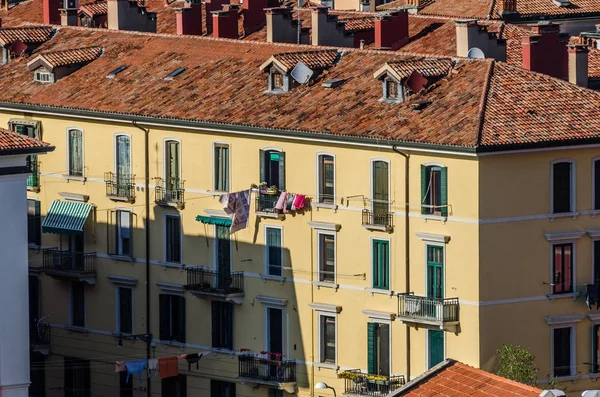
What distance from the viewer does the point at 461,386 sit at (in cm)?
7500

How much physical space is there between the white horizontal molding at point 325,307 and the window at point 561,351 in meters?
7.42

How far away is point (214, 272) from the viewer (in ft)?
311

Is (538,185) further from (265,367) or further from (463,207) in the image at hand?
(265,367)

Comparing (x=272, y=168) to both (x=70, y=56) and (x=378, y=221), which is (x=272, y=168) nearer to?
(x=378, y=221)

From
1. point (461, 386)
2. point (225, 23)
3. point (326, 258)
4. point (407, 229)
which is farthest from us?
point (225, 23)

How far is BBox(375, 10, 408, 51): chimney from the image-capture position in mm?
106250

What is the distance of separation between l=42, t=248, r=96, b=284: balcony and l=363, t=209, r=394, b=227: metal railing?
13.5m

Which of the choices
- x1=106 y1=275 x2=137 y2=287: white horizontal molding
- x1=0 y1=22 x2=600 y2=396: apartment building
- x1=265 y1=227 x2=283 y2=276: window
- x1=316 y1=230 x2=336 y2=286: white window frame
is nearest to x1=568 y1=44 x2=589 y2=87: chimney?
x1=0 y1=22 x2=600 y2=396: apartment building

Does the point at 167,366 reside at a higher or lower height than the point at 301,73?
lower

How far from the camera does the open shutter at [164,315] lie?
96.9 meters

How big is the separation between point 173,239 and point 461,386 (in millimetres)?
23876

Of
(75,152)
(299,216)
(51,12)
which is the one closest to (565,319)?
(299,216)

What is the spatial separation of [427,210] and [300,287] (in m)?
6.59

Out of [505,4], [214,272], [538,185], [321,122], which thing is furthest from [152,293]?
[505,4]
